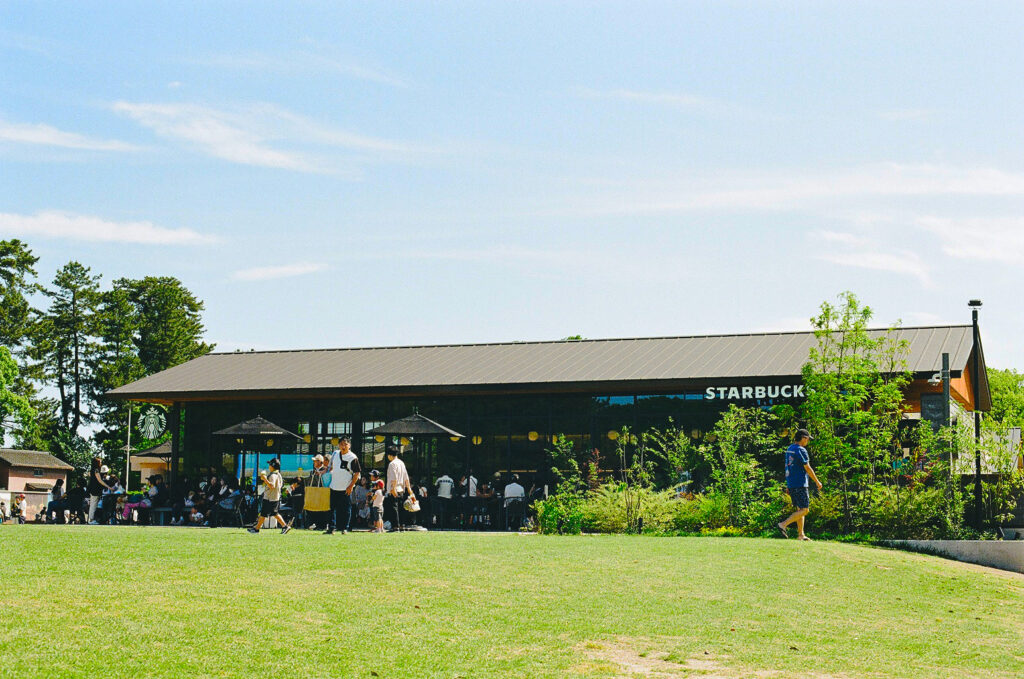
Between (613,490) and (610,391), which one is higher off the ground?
(610,391)

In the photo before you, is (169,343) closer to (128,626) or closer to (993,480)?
(993,480)

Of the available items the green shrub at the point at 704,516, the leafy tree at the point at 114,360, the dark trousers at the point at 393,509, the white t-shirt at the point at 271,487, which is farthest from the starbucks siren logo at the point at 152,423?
the green shrub at the point at 704,516

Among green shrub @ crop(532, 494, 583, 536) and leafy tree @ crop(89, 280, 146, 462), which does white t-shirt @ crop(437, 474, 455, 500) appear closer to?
green shrub @ crop(532, 494, 583, 536)

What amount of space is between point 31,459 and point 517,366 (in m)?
43.0

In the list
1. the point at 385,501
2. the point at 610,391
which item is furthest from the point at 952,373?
the point at 385,501

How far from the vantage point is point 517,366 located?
99.1 feet

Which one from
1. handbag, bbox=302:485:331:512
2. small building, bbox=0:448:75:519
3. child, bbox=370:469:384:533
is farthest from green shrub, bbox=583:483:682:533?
small building, bbox=0:448:75:519

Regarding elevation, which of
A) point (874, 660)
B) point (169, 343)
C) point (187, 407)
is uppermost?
point (169, 343)

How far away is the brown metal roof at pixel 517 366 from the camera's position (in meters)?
27.3

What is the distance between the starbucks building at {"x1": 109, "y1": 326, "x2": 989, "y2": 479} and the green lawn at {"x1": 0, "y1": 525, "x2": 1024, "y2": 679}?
11632 mm

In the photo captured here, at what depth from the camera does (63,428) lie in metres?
70.9

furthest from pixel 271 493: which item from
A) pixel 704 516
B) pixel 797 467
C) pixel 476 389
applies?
pixel 476 389

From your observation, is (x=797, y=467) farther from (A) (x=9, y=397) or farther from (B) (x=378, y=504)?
(A) (x=9, y=397)

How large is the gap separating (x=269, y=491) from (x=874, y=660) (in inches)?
474
